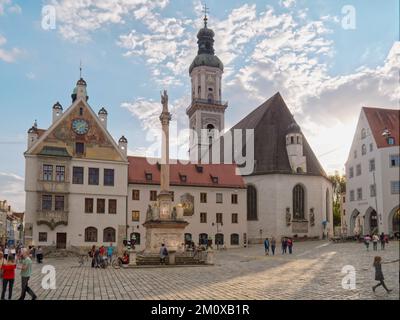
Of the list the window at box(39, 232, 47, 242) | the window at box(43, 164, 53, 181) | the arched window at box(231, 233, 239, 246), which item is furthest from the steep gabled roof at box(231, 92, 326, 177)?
the window at box(39, 232, 47, 242)

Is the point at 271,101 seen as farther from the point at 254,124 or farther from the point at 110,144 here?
the point at 110,144

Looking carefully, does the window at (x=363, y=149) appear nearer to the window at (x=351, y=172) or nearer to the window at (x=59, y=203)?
the window at (x=351, y=172)

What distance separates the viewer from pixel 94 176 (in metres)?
52.3

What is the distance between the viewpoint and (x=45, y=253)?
4597 centimetres

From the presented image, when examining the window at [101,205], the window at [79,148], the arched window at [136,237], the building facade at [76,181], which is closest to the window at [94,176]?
the building facade at [76,181]

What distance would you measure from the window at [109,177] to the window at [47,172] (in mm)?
5918

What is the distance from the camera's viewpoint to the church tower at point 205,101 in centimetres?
9294

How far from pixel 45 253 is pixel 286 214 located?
3101 centimetres

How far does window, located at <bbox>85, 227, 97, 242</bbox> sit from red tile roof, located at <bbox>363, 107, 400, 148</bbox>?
45.5 meters

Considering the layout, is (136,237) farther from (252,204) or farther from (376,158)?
(376,158)

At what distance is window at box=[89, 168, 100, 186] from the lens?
52.1 meters

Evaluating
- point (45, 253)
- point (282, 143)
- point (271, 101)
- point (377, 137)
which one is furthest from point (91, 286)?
point (271, 101)

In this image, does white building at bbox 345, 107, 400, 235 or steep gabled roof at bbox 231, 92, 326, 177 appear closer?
white building at bbox 345, 107, 400, 235

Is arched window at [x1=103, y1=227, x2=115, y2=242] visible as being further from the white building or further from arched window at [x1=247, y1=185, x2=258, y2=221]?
the white building
